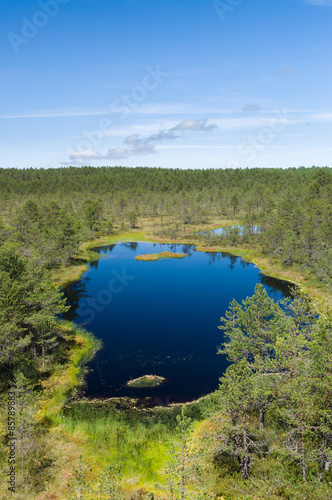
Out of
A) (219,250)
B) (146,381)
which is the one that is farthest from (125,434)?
(219,250)

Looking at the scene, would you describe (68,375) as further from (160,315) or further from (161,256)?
(161,256)

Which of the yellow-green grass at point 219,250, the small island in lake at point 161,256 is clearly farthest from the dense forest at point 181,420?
the small island in lake at point 161,256

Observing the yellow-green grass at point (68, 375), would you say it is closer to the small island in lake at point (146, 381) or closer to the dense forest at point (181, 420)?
the dense forest at point (181, 420)

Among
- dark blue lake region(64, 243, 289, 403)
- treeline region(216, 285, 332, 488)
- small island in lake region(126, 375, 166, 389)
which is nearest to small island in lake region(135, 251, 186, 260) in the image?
dark blue lake region(64, 243, 289, 403)

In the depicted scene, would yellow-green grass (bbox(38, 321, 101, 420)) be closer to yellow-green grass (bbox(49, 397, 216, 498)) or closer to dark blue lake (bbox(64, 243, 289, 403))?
dark blue lake (bbox(64, 243, 289, 403))

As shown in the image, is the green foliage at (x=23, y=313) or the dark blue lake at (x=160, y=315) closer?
the green foliage at (x=23, y=313)
